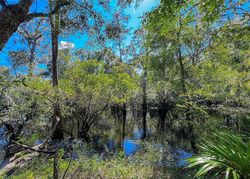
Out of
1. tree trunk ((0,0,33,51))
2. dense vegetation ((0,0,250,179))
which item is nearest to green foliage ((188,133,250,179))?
dense vegetation ((0,0,250,179))

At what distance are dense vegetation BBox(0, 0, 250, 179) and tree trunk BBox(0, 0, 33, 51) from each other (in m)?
0.02

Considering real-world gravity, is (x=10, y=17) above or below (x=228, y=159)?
above

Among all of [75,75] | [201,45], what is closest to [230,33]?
[201,45]

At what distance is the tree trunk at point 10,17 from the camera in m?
3.10

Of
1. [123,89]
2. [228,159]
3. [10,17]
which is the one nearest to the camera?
[228,159]

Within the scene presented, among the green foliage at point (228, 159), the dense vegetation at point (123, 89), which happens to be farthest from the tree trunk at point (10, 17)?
the green foliage at point (228, 159)

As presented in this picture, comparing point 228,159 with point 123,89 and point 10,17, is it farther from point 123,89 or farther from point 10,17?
point 123,89

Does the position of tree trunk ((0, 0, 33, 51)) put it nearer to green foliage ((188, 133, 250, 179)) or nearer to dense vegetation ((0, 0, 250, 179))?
dense vegetation ((0, 0, 250, 179))

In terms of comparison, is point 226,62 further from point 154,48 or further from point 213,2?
point 213,2

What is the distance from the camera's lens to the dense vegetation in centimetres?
317

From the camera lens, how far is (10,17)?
3.13 metres

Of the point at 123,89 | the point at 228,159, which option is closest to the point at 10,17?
the point at 228,159

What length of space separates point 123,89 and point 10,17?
7327 millimetres

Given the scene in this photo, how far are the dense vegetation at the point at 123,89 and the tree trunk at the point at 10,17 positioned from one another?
2 cm
